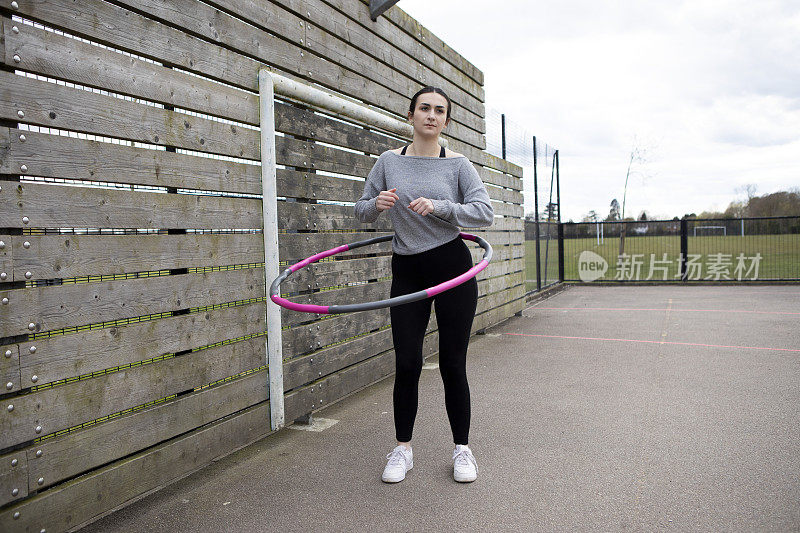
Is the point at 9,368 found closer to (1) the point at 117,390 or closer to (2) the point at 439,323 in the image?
(1) the point at 117,390

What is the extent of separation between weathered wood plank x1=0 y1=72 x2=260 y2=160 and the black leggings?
1.21 m

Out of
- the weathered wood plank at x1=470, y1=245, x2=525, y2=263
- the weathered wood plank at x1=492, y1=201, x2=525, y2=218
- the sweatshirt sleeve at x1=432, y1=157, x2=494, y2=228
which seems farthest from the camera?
the weathered wood plank at x1=492, y1=201, x2=525, y2=218

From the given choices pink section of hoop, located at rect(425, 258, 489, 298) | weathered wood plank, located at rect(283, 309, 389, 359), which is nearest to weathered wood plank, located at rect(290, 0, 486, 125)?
weathered wood plank, located at rect(283, 309, 389, 359)

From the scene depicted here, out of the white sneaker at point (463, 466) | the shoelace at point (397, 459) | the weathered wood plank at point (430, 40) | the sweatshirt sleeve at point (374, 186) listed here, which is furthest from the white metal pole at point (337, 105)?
the white sneaker at point (463, 466)

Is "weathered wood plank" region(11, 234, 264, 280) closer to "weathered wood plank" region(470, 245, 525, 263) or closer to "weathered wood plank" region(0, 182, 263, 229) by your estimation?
"weathered wood plank" region(0, 182, 263, 229)

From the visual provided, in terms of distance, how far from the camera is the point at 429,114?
2.78 m

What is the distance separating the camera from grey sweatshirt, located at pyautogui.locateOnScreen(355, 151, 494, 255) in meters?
2.72

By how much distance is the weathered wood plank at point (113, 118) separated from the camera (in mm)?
2170

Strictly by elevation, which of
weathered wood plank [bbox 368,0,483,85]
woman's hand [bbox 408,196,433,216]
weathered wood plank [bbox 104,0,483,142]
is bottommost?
woman's hand [bbox 408,196,433,216]

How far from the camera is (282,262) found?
11.9ft

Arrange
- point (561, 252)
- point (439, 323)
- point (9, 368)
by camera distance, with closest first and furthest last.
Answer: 1. point (9, 368)
2. point (439, 323)
3. point (561, 252)

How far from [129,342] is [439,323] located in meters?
1.44

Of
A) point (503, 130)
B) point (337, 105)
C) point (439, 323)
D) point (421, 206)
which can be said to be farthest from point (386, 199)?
point (503, 130)

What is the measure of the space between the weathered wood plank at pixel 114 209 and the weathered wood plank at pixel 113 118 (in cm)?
26
